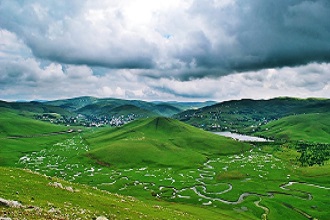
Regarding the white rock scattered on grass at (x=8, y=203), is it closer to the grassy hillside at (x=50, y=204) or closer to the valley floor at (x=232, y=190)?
the grassy hillside at (x=50, y=204)

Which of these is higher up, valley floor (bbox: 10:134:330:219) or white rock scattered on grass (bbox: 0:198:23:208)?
white rock scattered on grass (bbox: 0:198:23:208)

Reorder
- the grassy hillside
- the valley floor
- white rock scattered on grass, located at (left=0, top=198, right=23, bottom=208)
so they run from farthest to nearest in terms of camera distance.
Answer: the valley floor
the grassy hillside
white rock scattered on grass, located at (left=0, top=198, right=23, bottom=208)

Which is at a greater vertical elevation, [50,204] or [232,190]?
[50,204]

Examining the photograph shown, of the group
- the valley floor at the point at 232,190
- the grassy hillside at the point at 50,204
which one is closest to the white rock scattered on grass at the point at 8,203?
the grassy hillside at the point at 50,204

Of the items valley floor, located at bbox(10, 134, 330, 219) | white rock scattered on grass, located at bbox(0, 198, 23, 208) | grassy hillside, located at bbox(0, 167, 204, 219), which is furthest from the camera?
valley floor, located at bbox(10, 134, 330, 219)

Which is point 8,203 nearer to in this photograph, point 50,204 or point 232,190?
point 50,204

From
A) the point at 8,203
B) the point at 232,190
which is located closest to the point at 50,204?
the point at 8,203

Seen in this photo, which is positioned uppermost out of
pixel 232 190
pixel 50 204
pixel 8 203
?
pixel 8 203

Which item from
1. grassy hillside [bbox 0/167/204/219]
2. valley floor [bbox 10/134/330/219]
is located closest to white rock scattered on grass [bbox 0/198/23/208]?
grassy hillside [bbox 0/167/204/219]

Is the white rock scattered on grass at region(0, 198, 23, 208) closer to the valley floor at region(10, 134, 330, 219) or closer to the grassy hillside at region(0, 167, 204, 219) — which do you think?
the grassy hillside at region(0, 167, 204, 219)

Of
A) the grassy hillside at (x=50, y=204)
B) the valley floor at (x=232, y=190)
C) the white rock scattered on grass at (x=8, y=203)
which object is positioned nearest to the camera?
the white rock scattered on grass at (x=8, y=203)

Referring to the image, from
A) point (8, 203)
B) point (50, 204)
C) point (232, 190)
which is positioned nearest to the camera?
point (8, 203)
